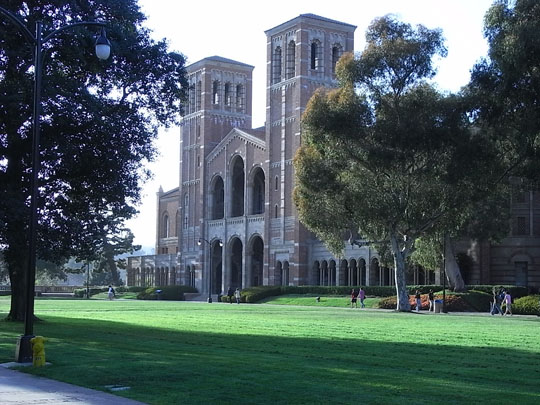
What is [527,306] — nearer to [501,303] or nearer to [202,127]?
[501,303]

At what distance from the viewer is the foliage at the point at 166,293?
86.8 meters

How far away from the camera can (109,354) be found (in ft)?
55.8

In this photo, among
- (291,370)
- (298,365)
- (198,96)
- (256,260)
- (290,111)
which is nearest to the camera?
(291,370)

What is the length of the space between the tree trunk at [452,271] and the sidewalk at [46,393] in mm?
46310

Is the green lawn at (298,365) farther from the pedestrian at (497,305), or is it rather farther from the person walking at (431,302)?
the person walking at (431,302)

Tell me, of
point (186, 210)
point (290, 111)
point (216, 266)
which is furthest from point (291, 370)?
point (186, 210)

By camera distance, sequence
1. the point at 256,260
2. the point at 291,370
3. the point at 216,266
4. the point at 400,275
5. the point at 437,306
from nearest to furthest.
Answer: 1. the point at 291,370
2. the point at 400,275
3. the point at 437,306
4. the point at 256,260
5. the point at 216,266

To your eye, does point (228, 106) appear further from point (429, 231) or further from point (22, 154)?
point (22, 154)

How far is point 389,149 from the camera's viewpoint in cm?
4278

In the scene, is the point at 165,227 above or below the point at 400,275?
above

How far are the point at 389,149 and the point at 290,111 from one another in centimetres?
3925

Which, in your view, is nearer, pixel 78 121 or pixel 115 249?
pixel 78 121

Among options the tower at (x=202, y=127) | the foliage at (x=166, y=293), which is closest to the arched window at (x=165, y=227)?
the tower at (x=202, y=127)

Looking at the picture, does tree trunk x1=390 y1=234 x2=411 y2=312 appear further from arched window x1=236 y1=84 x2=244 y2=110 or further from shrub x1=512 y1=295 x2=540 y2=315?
arched window x1=236 y1=84 x2=244 y2=110
